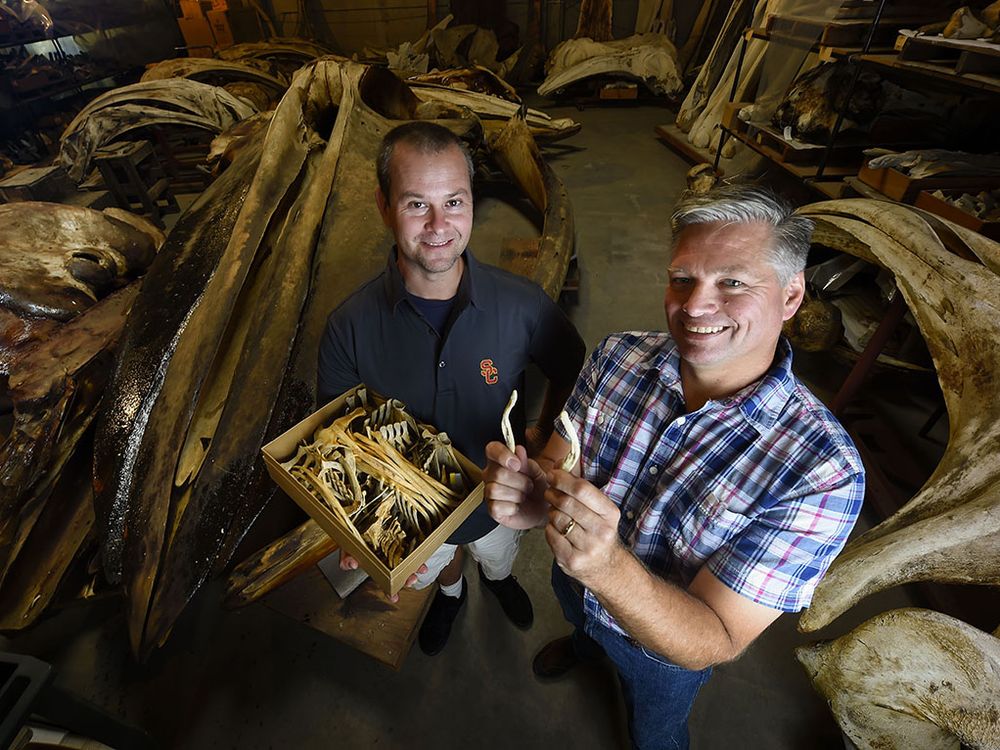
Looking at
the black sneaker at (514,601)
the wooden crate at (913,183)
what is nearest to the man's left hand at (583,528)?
the black sneaker at (514,601)

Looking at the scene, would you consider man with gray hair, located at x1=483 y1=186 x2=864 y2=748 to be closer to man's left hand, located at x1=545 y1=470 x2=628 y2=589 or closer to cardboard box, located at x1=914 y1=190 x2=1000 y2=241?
man's left hand, located at x1=545 y1=470 x2=628 y2=589

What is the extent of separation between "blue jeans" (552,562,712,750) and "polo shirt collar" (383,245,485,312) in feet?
3.75

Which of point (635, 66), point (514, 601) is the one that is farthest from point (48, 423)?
point (635, 66)

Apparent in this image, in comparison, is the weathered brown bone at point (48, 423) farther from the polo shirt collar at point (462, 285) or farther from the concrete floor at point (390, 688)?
the polo shirt collar at point (462, 285)

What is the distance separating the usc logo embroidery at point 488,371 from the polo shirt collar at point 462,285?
0.69 ft

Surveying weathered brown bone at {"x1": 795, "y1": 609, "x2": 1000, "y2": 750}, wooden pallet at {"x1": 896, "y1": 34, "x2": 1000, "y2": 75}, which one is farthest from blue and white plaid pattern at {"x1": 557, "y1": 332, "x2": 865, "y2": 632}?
wooden pallet at {"x1": 896, "y1": 34, "x2": 1000, "y2": 75}

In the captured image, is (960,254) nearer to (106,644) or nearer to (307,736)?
(307,736)

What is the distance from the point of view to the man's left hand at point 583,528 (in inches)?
40.6

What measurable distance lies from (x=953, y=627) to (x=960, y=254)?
6.04ft

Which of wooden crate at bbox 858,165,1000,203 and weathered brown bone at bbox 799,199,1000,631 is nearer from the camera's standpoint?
weathered brown bone at bbox 799,199,1000,631

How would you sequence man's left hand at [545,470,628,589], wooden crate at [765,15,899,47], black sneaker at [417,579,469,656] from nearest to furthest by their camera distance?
man's left hand at [545,470,628,589] < black sneaker at [417,579,469,656] < wooden crate at [765,15,899,47]

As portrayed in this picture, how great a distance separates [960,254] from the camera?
2334 millimetres

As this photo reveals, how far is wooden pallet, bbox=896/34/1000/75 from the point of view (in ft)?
8.38

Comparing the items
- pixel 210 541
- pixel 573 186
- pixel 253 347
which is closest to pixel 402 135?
pixel 253 347
